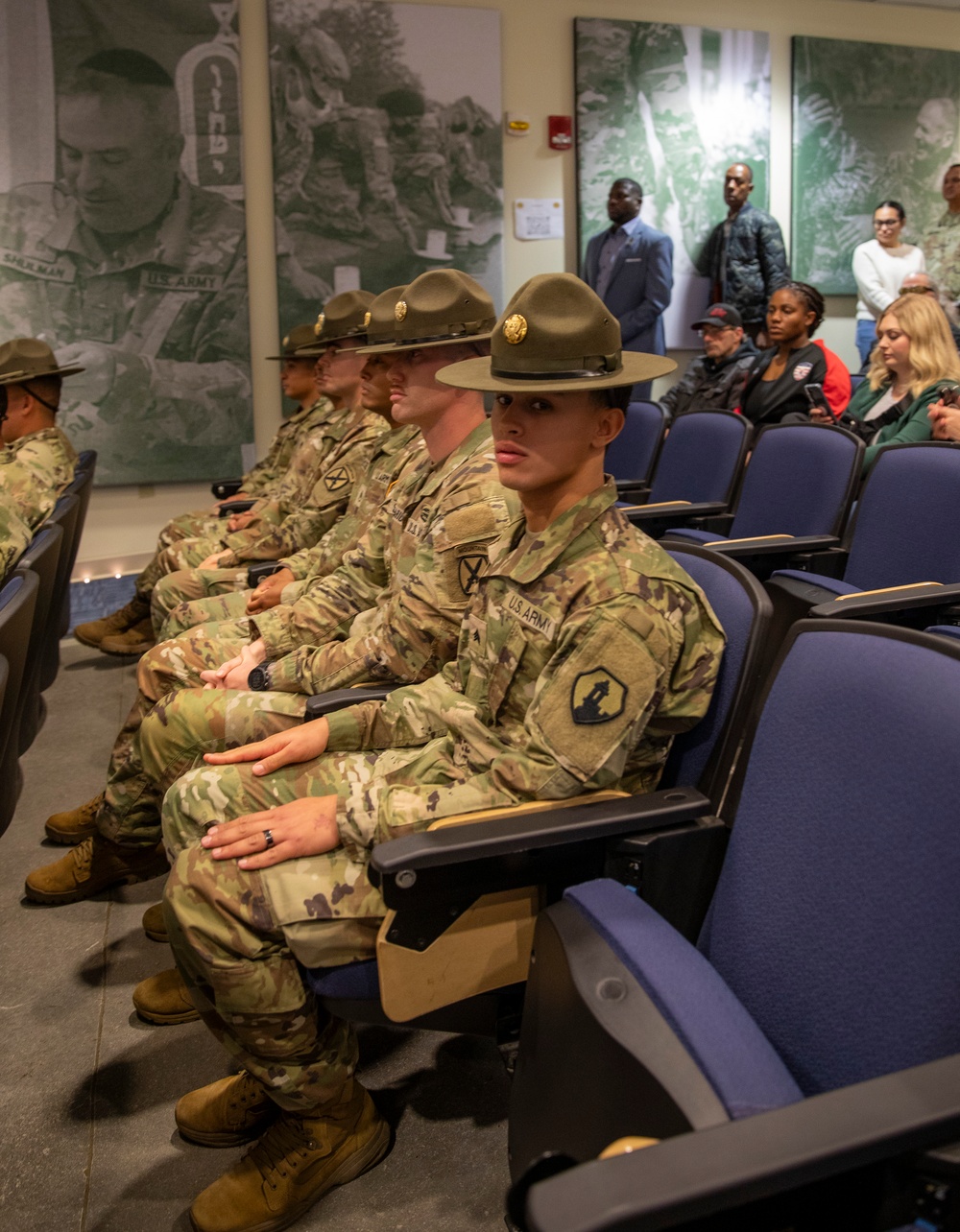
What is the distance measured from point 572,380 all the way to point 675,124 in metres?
5.80

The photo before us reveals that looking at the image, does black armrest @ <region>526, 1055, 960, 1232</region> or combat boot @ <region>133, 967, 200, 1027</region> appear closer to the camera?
black armrest @ <region>526, 1055, 960, 1232</region>

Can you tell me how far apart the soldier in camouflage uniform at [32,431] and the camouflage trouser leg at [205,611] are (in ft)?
2.14

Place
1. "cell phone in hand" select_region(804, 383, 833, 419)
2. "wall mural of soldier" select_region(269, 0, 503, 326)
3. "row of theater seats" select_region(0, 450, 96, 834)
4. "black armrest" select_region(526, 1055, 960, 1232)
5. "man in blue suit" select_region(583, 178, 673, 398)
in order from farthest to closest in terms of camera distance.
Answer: "man in blue suit" select_region(583, 178, 673, 398)
"wall mural of soldier" select_region(269, 0, 503, 326)
"cell phone in hand" select_region(804, 383, 833, 419)
"row of theater seats" select_region(0, 450, 96, 834)
"black armrest" select_region(526, 1055, 960, 1232)

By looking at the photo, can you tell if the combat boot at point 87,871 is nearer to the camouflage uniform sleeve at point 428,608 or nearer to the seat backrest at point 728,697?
the camouflage uniform sleeve at point 428,608

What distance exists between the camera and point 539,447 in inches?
57.7

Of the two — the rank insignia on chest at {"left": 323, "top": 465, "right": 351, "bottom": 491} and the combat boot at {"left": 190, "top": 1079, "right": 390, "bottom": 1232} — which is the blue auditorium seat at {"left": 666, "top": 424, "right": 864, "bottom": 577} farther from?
the combat boot at {"left": 190, "top": 1079, "right": 390, "bottom": 1232}

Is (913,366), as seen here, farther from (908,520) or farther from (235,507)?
(235,507)

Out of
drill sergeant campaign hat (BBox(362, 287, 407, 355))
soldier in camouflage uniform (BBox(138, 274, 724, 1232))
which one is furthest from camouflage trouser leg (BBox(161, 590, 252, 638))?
soldier in camouflage uniform (BBox(138, 274, 724, 1232))

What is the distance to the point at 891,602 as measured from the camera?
6.31ft

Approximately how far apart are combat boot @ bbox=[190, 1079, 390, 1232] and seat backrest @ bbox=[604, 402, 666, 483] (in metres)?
2.85

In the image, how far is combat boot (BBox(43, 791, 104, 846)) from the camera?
2.61 metres

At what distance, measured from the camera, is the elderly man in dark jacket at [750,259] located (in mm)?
6277

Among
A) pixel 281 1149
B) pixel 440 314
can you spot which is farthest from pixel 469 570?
pixel 281 1149

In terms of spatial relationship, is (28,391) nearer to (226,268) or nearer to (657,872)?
(226,268)
